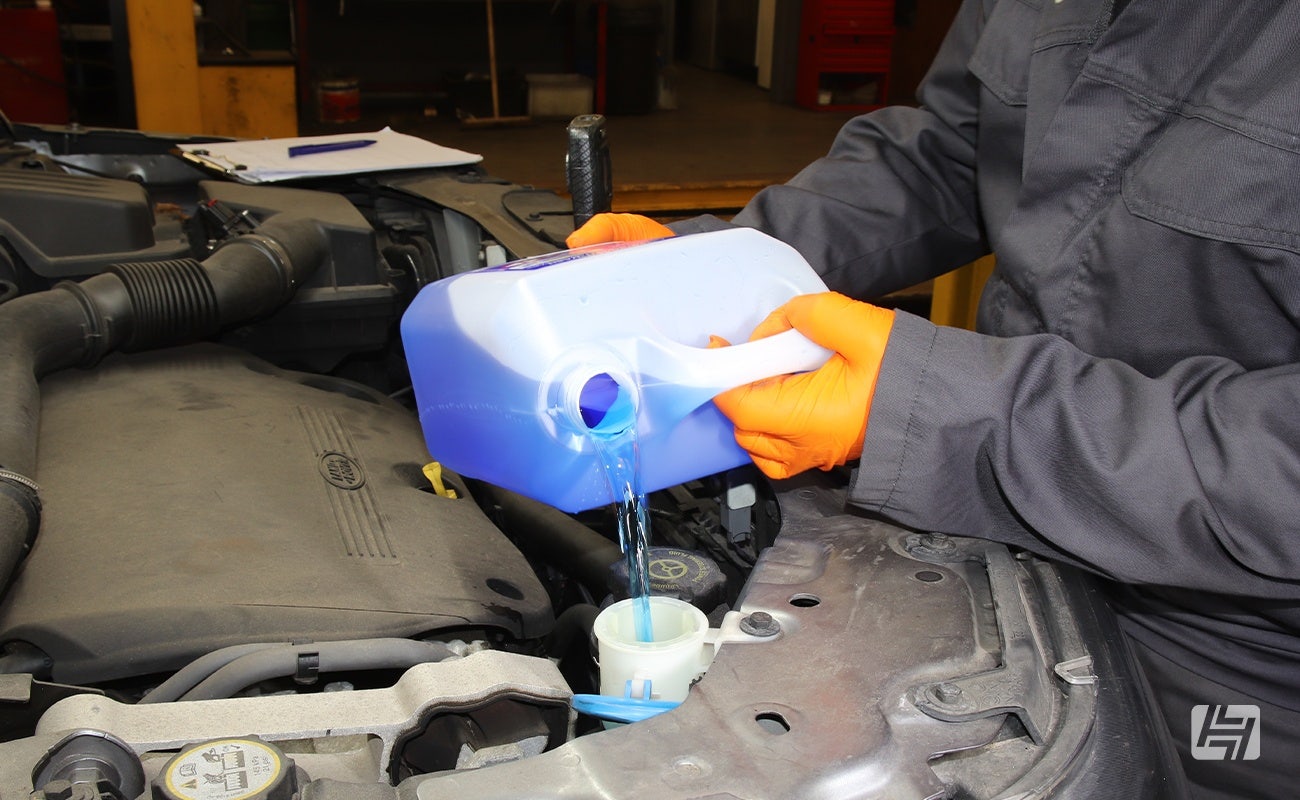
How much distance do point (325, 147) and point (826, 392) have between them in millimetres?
1481

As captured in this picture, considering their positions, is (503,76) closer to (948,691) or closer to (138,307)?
(138,307)

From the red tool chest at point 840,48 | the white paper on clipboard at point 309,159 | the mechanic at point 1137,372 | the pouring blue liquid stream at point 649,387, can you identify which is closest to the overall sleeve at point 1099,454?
the mechanic at point 1137,372

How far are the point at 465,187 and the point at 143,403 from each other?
2.41 feet

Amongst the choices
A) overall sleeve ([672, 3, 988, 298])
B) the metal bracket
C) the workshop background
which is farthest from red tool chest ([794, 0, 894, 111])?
the metal bracket

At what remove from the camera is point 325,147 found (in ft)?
6.87

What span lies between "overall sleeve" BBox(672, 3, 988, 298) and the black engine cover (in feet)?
1.77

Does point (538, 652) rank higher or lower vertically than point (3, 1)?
lower

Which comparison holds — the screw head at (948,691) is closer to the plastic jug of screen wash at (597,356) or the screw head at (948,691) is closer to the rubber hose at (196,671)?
the plastic jug of screen wash at (597,356)

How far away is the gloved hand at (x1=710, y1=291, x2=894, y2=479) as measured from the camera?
913 millimetres

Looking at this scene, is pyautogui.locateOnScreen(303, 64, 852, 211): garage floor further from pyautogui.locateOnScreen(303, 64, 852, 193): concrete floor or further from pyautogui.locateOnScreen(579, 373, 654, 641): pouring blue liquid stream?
pyautogui.locateOnScreen(579, 373, 654, 641): pouring blue liquid stream

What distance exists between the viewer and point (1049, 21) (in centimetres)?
111

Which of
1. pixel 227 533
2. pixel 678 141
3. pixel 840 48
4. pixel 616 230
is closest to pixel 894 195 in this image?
pixel 616 230

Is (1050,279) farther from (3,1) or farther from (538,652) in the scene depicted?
(3,1)

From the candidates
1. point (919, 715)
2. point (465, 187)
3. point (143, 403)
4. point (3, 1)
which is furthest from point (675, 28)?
point (919, 715)
